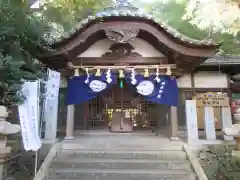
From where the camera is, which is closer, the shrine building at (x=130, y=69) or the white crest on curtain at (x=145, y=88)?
the shrine building at (x=130, y=69)

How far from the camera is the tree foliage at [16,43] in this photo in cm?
564

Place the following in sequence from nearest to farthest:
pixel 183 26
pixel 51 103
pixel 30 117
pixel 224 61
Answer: pixel 30 117, pixel 51 103, pixel 224 61, pixel 183 26

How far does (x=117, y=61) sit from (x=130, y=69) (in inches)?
26.4

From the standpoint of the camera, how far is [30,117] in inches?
239

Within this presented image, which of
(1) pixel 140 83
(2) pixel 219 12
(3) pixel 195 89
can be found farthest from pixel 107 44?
(2) pixel 219 12

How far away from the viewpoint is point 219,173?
23.8 feet

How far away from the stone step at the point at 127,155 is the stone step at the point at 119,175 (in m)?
0.67

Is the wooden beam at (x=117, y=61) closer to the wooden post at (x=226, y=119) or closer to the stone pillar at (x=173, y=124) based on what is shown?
the stone pillar at (x=173, y=124)

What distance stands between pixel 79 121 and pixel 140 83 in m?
3.48

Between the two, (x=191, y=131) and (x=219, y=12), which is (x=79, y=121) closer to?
(x=191, y=131)

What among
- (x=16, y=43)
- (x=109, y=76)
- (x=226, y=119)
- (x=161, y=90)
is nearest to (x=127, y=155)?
(x=161, y=90)

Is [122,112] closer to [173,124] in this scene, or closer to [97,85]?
[97,85]

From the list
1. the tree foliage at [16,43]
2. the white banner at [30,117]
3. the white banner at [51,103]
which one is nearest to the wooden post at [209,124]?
the white banner at [51,103]

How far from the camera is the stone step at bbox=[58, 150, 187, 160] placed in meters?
6.88
